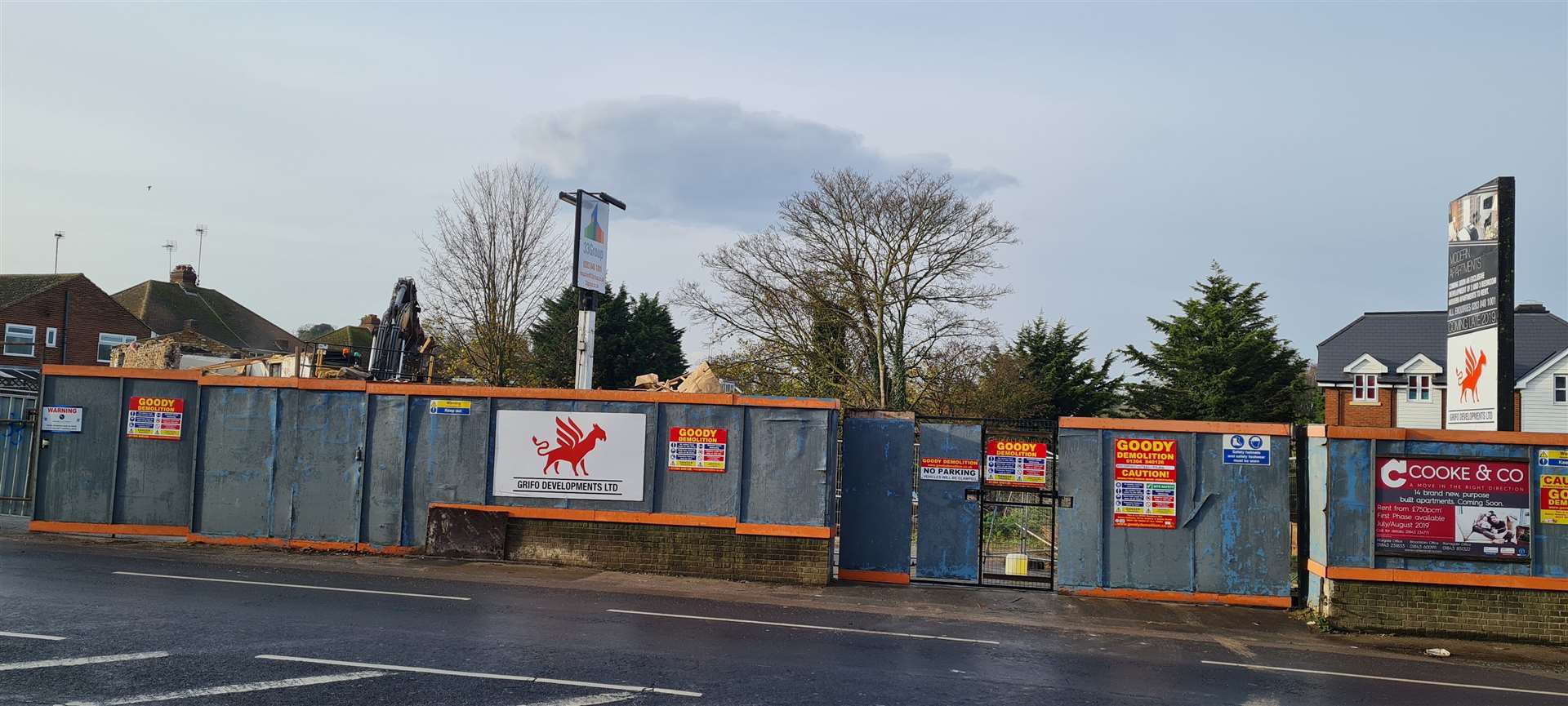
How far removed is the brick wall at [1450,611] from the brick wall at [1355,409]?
41.3 m

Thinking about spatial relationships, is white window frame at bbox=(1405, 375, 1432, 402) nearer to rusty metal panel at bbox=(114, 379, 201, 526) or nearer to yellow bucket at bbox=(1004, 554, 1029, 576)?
yellow bucket at bbox=(1004, 554, 1029, 576)

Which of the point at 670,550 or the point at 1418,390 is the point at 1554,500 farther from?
the point at 1418,390

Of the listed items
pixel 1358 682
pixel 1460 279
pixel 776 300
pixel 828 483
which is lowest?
pixel 1358 682

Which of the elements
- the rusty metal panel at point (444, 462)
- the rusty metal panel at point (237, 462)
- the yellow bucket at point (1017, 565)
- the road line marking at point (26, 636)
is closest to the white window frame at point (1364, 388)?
the yellow bucket at point (1017, 565)

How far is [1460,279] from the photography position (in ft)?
44.1

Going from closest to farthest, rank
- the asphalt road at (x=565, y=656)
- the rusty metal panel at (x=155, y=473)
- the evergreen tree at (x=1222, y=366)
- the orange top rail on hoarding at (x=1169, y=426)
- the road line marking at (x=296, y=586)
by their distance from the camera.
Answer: the asphalt road at (x=565, y=656)
the road line marking at (x=296, y=586)
the orange top rail on hoarding at (x=1169, y=426)
the rusty metal panel at (x=155, y=473)
the evergreen tree at (x=1222, y=366)

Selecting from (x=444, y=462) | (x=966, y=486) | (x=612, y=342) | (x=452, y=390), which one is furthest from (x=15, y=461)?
(x=612, y=342)

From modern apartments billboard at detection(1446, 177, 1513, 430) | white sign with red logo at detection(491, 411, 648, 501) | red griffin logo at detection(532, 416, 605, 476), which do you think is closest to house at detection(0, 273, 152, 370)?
white sign with red logo at detection(491, 411, 648, 501)

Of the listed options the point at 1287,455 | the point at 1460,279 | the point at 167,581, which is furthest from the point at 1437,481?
the point at 167,581

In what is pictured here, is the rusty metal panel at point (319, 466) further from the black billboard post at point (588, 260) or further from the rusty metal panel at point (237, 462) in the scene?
the black billboard post at point (588, 260)

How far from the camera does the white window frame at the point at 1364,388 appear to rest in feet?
164

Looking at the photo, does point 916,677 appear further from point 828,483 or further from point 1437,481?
point 1437,481

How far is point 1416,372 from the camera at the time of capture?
4938cm

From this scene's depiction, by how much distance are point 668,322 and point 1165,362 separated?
1047 inches
